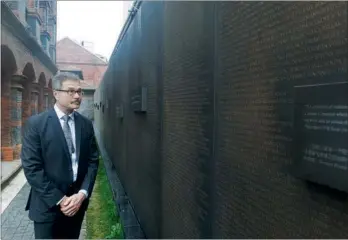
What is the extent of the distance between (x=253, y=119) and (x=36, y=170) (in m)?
1.86

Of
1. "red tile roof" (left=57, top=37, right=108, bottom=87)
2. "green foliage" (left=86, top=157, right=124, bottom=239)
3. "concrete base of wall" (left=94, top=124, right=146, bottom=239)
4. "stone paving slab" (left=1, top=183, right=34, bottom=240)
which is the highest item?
"red tile roof" (left=57, top=37, right=108, bottom=87)

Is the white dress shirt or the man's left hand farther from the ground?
the white dress shirt

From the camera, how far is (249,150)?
6.05 ft

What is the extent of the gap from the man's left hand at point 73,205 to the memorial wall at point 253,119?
29.7 inches

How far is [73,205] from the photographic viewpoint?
3.06m

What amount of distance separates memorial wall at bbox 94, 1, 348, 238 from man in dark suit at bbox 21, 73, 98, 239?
76 centimetres

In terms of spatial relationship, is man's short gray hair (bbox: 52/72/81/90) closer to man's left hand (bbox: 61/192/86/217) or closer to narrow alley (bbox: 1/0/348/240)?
narrow alley (bbox: 1/0/348/240)

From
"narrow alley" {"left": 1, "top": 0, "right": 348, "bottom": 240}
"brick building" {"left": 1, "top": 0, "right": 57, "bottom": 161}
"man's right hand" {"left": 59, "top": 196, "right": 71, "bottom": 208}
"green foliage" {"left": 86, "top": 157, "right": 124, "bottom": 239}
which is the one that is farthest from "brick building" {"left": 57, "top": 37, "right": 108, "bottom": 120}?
"man's right hand" {"left": 59, "top": 196, "right": 71, "bottom": 208}

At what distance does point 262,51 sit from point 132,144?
171 inches

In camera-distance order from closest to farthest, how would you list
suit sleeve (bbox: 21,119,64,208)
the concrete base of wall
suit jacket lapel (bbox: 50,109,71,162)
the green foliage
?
suit sleeve (bbox: 21,119,64,208)
suit jacket lapel (bbox: 50,109,71,162)
the concrete base of wall
the green foliage

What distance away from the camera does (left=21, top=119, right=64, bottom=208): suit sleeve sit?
9.64 feet

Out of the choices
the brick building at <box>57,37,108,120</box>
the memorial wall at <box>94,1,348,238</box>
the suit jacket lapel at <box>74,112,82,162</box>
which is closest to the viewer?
the memorial wall at <box>94,1,348,238</box>

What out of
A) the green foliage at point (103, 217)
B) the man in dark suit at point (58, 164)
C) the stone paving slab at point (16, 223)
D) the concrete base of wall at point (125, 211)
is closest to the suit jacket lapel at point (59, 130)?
the man in dark suit at point (58, 164)

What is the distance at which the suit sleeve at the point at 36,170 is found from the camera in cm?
294
